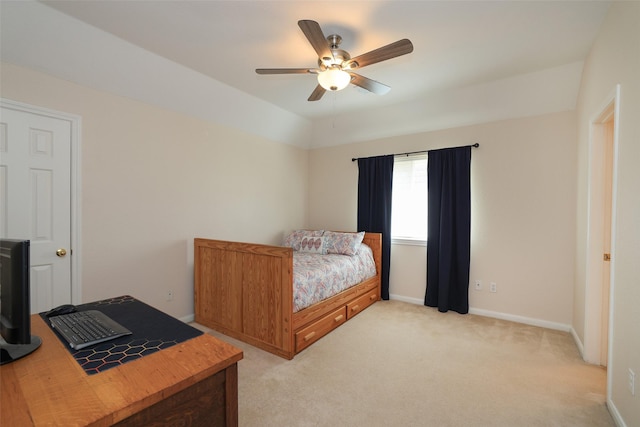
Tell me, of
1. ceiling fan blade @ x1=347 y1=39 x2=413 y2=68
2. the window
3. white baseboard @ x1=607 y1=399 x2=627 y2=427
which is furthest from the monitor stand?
the window

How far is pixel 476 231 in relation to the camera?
3568 mm

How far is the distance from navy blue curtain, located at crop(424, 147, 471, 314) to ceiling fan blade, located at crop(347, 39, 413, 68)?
2.02m

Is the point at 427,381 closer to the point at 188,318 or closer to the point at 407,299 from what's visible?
the point at 407,299

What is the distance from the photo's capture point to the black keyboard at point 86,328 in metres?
1.08

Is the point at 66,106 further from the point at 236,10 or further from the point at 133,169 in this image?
the point at 236,10

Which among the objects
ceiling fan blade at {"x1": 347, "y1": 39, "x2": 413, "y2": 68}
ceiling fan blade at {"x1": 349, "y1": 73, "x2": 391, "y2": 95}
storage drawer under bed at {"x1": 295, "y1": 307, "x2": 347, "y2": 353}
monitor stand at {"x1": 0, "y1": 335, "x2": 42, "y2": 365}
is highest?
ceiling fan blade at {"x1": 347, "y1": 39, "x2": 413, "y2": 68}

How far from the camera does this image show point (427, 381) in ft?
7.18

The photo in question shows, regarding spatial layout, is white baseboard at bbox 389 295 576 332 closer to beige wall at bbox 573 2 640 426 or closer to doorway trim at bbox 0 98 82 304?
beige wall at bbox 573 2 640 426

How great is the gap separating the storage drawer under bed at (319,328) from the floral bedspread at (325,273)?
0.66 feet

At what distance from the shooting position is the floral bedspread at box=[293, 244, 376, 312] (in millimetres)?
2686

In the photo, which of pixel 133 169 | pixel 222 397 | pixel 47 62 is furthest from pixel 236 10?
pixel 222 397

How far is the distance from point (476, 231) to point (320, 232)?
2.00 m

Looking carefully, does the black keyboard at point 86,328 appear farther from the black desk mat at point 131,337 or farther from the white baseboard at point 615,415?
the white baseboard at point 615,415

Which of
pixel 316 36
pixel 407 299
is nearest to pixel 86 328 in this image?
pixel 316 36
